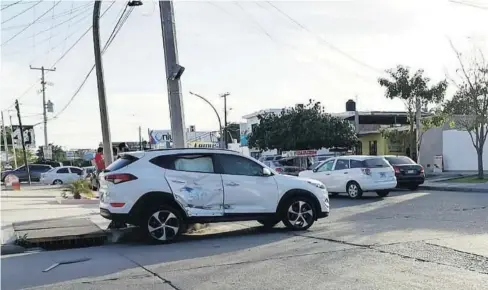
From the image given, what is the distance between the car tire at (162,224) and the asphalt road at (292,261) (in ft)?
0.81

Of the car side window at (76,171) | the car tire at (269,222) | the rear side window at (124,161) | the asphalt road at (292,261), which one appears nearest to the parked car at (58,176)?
the car side window at (76,171)

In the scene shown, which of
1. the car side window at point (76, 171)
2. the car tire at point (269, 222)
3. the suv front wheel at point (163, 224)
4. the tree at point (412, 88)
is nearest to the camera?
the suv front wheel at point (163, 224)

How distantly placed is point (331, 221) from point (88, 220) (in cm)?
579

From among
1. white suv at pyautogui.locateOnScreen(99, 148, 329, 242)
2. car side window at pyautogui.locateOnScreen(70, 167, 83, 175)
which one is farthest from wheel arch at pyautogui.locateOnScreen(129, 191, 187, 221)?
car side window at pyautogui.locateOnScreen(70, 167, 83, 175)

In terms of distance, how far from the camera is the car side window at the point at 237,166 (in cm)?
1051

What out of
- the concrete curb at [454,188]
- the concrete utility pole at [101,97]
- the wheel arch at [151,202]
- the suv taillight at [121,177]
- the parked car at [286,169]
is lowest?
the concrete curb at [454,188]

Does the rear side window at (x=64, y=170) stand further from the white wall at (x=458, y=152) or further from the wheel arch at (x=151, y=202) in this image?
Result: the wheel arch at (x=151, y=202)

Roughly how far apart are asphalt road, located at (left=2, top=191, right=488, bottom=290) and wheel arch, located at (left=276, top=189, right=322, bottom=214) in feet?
1.69

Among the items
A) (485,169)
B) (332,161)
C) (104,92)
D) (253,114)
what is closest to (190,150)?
(104,92)

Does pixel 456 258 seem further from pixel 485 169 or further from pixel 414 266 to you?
pixel 485 169

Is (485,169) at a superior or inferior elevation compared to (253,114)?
inferior

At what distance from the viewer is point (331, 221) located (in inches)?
491

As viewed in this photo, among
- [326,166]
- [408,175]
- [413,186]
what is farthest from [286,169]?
[326,166]

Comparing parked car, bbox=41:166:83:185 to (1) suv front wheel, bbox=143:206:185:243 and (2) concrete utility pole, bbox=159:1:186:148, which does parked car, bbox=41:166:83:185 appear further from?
(1) suv front wheel, bbox=143:206:185:243
